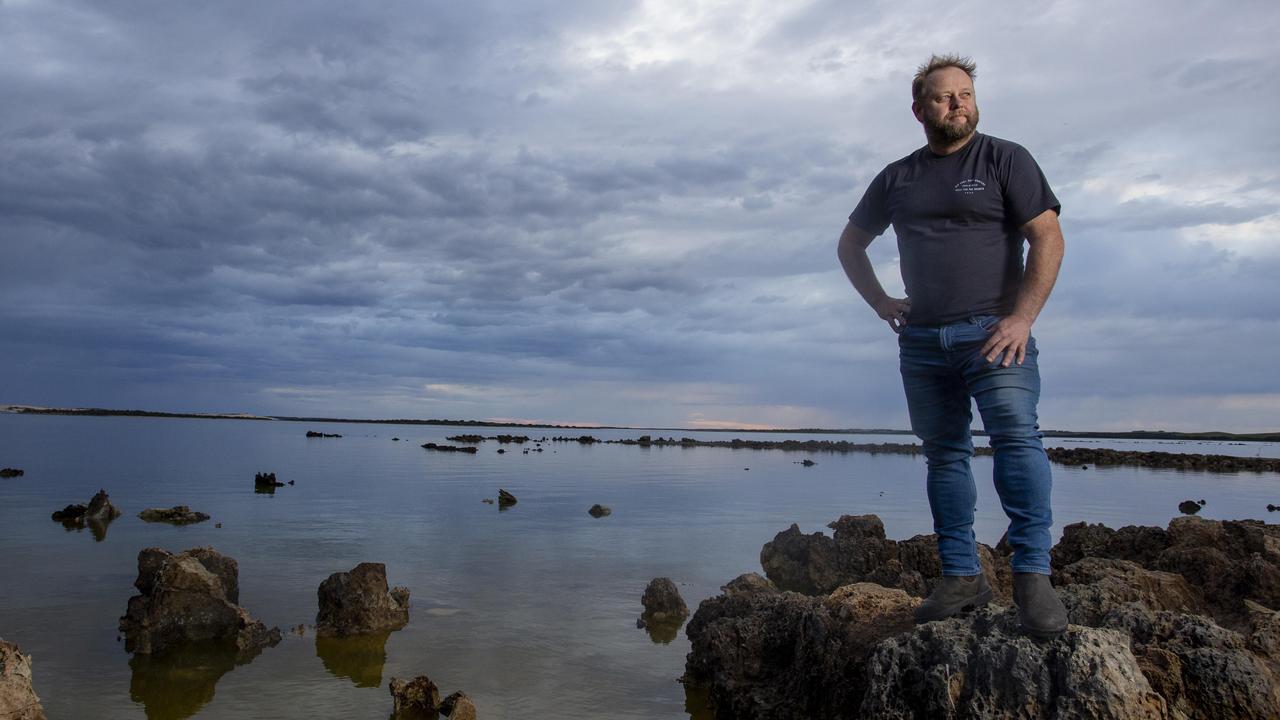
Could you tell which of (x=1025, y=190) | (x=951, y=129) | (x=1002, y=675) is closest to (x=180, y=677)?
(x=1002, y=675)

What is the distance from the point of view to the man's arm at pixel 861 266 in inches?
179

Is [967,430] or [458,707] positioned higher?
[967,430]

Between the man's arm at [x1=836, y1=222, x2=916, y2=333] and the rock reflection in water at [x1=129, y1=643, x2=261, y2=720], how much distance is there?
517 centimetres

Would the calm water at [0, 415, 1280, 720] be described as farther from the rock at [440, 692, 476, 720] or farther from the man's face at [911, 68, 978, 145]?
the man's face at [911, 68, 978, 145]

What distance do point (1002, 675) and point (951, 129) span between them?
2580 mm

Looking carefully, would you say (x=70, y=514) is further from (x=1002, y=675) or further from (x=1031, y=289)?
(x=1031, y=289)

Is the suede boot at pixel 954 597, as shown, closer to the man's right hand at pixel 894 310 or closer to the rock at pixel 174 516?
the man's right hand at pixel 894 310

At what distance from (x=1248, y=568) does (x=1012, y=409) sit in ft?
16.4

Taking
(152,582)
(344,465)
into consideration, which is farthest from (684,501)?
(344,465)

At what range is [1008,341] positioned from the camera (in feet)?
12.1

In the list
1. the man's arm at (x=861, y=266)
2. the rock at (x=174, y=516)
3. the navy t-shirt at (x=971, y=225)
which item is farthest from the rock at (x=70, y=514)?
the navy t-shirt at (x=971, y=225)

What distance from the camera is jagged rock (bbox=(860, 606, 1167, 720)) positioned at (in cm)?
317

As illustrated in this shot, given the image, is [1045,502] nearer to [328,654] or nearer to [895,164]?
[895,164]

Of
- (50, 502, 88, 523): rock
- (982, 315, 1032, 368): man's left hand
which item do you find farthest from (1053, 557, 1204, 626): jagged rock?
(50, 502, 88, 523): rock
